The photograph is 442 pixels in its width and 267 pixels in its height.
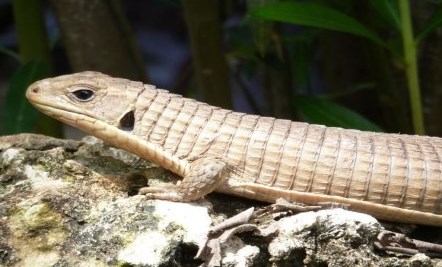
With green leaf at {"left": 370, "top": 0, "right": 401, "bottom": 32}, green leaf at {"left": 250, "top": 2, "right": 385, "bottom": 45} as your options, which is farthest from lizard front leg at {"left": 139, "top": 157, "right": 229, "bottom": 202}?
green leaf at {"left": 370, "top": 0, "right": 401, "bottom": 32}

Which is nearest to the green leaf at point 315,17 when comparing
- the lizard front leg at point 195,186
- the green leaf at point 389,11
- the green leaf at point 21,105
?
the green leaf at point 389,11

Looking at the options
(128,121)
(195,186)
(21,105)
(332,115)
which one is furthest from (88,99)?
(332,115)

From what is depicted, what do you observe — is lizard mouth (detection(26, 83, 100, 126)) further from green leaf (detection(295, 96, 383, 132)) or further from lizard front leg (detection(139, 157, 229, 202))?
green leaf (detection(295, 96, 383, 132))

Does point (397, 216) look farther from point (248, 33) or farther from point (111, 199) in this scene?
point (248, 33)

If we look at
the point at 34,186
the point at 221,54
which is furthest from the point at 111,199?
the point at 221,54

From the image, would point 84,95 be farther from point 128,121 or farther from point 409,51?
point 409,51

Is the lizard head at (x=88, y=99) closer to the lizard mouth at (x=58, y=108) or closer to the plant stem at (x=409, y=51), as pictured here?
the lizard mouth at (x=58, y=108)
